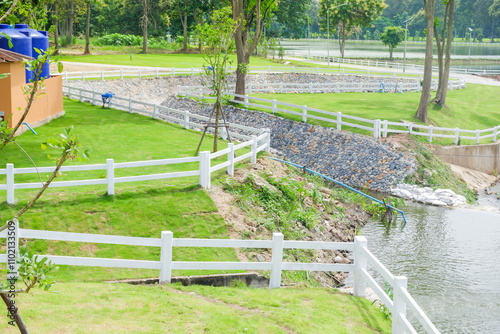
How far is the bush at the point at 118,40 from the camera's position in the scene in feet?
256

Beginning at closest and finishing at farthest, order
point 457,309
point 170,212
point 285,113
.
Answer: point 457,309
point 170,212
point 285,113

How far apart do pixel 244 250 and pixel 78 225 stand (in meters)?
3.85

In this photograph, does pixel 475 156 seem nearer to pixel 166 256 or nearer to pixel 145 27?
pixel 166 256

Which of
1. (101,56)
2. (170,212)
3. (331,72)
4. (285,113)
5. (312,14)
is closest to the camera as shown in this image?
(170,212)

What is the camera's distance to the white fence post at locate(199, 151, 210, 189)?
637 inches

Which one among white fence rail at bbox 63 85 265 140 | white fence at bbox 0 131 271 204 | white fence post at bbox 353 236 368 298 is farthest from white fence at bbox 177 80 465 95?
white fence post at bbox 353 236 368 298

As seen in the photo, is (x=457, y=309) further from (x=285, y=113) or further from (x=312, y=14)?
(x=312, y=14)

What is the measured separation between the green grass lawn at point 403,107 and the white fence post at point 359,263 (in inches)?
757

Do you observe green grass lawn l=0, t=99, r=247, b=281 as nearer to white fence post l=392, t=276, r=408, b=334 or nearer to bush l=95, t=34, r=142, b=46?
white fence post l=392, t=276, r=408, b=334

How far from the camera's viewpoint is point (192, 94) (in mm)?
39938

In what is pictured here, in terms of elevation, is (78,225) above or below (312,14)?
below

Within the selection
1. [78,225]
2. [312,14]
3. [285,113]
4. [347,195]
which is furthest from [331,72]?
[312,14]

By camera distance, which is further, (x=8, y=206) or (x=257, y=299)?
(x=8, y=206)

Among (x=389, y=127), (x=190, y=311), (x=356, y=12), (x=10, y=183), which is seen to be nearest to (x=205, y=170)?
(x=10, y=183)
